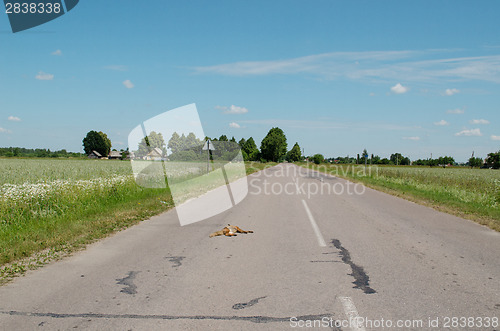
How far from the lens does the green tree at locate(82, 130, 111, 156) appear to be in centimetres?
11869

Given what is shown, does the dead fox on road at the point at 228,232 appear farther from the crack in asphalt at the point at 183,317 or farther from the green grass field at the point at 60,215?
the crack in asphalt at the point at 183,317

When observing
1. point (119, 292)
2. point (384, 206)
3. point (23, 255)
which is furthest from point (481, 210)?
point (23, 255)

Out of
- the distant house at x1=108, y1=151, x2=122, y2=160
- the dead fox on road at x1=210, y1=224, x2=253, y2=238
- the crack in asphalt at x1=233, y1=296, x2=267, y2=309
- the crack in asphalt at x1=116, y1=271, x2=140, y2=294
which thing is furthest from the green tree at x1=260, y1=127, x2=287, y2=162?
the crack in asphalt at x1=233, y1=296, x2=267, y2=309

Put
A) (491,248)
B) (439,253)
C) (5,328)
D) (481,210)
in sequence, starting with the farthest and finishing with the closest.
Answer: (481,210)
(491,248)
(439,253)
(5,328)

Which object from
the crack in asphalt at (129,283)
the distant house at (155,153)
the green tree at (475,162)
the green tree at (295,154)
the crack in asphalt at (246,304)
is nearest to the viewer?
the crack in asphalt at (246,304)

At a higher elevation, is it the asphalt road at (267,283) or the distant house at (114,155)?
the distant house at (114,155)

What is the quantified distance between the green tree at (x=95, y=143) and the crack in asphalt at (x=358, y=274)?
411 ft

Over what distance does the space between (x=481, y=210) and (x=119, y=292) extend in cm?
1319

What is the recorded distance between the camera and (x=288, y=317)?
3.77 m

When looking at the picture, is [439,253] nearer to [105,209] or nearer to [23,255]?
[23,255]

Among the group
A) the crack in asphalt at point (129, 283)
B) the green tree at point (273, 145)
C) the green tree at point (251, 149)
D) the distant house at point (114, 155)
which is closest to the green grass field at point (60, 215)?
the crack in asphalt at point (129, 283)

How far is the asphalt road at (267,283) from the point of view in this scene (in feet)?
12.2

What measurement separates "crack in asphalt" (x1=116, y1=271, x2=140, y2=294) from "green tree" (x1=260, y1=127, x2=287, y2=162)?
126921 millimetres

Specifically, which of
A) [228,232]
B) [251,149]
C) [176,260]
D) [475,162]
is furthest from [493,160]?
[176,260]
